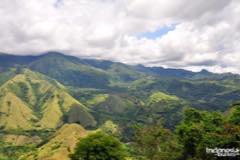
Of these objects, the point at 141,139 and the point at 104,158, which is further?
the point at 141,139

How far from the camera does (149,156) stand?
394 ft

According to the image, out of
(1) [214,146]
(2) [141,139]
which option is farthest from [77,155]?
(1) [214,146]

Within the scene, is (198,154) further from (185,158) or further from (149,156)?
(149,156)

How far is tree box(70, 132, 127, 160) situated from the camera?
337 ft

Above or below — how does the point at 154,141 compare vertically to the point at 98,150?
above

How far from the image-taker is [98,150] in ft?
339

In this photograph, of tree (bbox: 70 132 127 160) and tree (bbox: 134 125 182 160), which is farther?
tree (bbox: 134 125 182 160)

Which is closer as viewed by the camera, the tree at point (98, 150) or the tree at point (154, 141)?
the tree at point (98, 150)

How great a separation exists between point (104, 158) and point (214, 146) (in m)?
34.3

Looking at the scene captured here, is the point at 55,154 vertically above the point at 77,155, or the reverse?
the point at 77,155

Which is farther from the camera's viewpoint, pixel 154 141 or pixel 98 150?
pixel 154 141

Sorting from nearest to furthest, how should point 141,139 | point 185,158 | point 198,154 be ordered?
1. point 198,154
2. point 185,158
3. point 141,139

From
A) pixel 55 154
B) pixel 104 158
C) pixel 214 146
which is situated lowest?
pixel 55 154

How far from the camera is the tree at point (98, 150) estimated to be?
4048 inches
